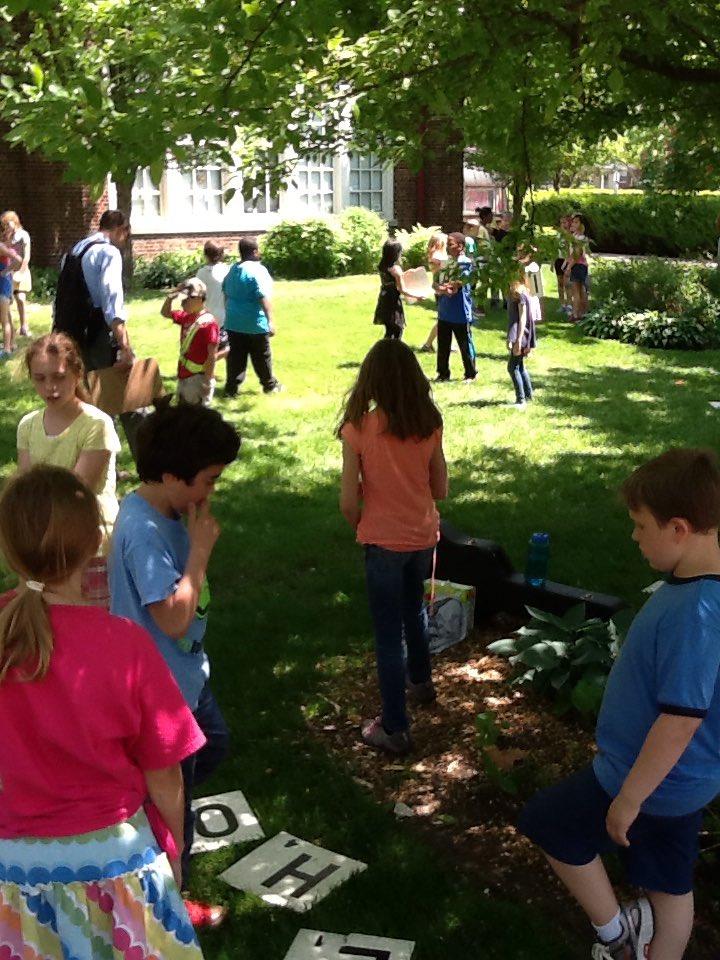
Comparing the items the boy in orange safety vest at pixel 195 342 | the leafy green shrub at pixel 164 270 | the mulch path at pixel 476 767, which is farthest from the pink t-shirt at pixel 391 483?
the leafy green shrub at pixel 164 270

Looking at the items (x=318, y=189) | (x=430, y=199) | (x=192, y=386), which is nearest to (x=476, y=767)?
(x=192, y=386)

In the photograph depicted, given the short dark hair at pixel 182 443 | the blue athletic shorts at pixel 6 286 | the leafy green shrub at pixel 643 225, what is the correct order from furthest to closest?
the leafy green shrub at pixel 643 225 → the blue athletic shorts at pixel 6 286 → the short dark hair at pixel 182 443

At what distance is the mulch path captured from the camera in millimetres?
3818

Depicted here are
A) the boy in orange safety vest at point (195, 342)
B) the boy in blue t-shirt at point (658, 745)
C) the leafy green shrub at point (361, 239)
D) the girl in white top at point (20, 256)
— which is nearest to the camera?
the boy in blue t-shirt at point (658, 745)

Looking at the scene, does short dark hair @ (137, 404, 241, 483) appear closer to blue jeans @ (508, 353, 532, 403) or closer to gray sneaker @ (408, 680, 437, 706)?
gray sneaker @ (408, 680, 437, 706)

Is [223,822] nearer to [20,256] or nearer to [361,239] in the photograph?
[20,256]

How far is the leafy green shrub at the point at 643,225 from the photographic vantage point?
102ft

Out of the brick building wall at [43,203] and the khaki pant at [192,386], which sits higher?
the brick building wall at [43,203]

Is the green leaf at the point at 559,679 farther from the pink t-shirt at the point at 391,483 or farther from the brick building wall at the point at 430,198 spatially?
the brick building wall at the point at 430,198

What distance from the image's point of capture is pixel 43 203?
21.4m

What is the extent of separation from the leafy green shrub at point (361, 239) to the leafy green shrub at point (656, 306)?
5.42 m

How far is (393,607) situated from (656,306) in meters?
14.2

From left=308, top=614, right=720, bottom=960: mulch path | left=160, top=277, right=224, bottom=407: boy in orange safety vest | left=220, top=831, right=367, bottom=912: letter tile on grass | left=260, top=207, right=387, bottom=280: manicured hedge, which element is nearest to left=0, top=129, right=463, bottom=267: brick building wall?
left=260, top=207, right=387, bottom=280: manicured hedge

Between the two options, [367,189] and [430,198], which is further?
[367,189]
